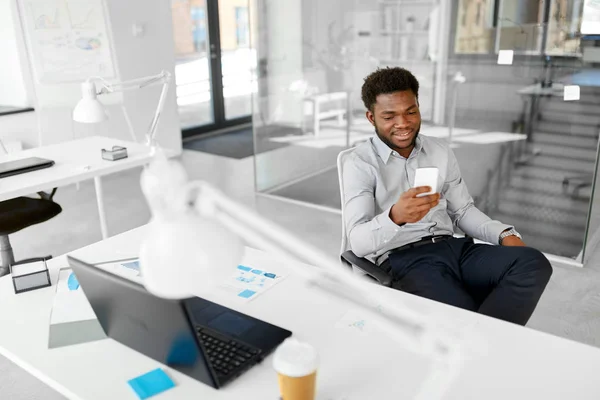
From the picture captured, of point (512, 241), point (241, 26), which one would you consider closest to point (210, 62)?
point (241, 26)

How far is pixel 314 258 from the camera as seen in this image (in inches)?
27.2

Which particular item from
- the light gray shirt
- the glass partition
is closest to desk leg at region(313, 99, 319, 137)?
the glass partition

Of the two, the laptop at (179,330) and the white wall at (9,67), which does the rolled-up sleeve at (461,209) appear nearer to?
the laptop at (179,330)

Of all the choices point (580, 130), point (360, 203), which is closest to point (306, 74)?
point (580, 130)

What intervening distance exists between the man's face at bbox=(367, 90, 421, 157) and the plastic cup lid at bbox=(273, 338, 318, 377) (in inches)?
46.2

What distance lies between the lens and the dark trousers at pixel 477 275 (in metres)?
1.86

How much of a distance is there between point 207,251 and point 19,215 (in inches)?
102

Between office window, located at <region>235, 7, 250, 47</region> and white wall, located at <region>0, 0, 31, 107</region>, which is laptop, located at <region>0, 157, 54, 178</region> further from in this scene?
office window, located at <region>235, 7, 250, 47</region>

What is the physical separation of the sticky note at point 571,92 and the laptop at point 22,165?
2.79 m

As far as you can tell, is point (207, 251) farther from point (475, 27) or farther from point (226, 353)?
point (475, 27)

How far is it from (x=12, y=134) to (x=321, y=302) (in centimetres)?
392

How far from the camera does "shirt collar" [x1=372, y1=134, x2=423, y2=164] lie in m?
2.12

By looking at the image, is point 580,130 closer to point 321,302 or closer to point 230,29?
point 321,302

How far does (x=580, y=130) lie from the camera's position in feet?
10.3
